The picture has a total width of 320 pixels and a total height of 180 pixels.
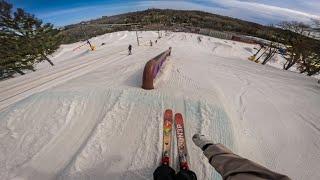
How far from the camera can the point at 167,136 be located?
26.1ft

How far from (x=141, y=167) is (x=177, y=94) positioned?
13.9 feet

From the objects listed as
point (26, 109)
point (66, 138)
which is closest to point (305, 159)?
point (66, 138)

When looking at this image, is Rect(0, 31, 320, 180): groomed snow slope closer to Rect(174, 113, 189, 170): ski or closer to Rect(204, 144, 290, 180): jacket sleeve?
Rect(174, 113, 189, 170): ski

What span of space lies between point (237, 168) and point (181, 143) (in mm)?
4495

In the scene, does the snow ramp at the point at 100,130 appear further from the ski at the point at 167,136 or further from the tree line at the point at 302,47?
the tree line at the point at 302,47

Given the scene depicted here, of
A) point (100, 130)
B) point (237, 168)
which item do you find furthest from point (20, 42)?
point (237, 168)

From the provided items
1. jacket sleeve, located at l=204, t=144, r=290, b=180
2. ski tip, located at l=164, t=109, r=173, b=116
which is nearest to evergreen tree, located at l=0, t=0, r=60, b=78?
ski tip, located at l=164, t=109, r=173, b=116

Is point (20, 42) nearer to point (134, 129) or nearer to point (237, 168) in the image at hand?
point (134, 129)

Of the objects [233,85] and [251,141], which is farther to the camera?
[233,85]

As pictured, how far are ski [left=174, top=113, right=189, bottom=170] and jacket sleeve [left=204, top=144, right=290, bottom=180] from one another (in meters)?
2.70

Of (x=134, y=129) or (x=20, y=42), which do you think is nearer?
(x=134, y=129)

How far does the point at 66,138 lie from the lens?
8125mm

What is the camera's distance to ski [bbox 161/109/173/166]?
6.87 metres

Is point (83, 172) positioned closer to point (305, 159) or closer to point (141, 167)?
point (141, 167)
